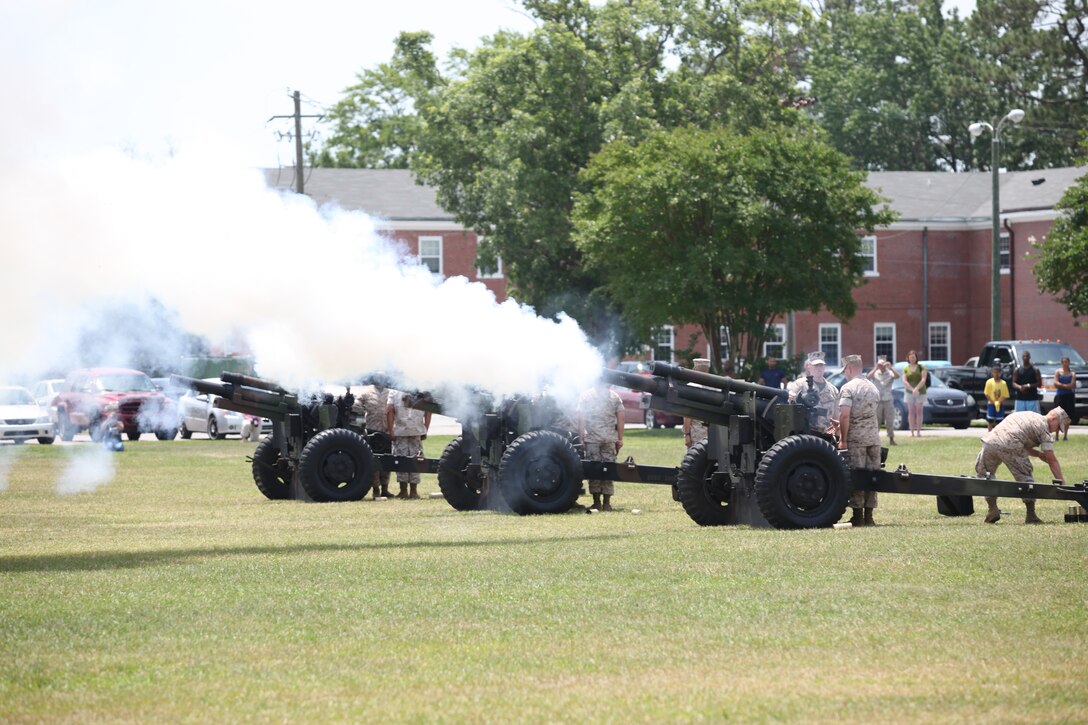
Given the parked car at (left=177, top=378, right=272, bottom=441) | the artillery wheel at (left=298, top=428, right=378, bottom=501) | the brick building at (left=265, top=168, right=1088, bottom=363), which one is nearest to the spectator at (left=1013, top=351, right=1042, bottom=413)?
the artillery wheel at (left=298, top=428, right=378, bottom=501)

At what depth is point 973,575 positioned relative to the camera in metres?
12.4

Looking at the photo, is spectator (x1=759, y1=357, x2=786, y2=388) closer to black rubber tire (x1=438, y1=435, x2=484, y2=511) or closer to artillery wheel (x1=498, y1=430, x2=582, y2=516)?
black rubber tire (x1=438, y1=435, x2=484, y2=511)

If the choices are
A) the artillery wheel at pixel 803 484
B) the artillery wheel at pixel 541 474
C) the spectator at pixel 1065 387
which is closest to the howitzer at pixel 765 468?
the artillery wheel at pixel 803 484

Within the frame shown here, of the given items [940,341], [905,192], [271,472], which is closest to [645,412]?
[271,472]

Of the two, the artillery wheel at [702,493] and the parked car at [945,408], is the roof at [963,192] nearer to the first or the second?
the parked car at [945,408]

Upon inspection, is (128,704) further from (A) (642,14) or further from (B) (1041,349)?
(A) (642,14)

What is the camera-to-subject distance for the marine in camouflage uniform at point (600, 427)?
20.2 meters

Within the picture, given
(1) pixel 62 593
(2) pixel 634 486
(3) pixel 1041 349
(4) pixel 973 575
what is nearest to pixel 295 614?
(1) pixel 62 593

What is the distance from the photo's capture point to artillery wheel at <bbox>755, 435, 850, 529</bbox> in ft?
53.8

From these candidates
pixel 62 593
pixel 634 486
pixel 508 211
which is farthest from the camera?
pixel 508 211

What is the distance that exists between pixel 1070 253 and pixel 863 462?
2675cm

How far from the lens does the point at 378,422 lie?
23.9 m

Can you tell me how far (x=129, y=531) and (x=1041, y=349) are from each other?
3323 cm

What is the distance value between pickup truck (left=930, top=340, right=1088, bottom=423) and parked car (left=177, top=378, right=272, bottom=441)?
60.1 ft
